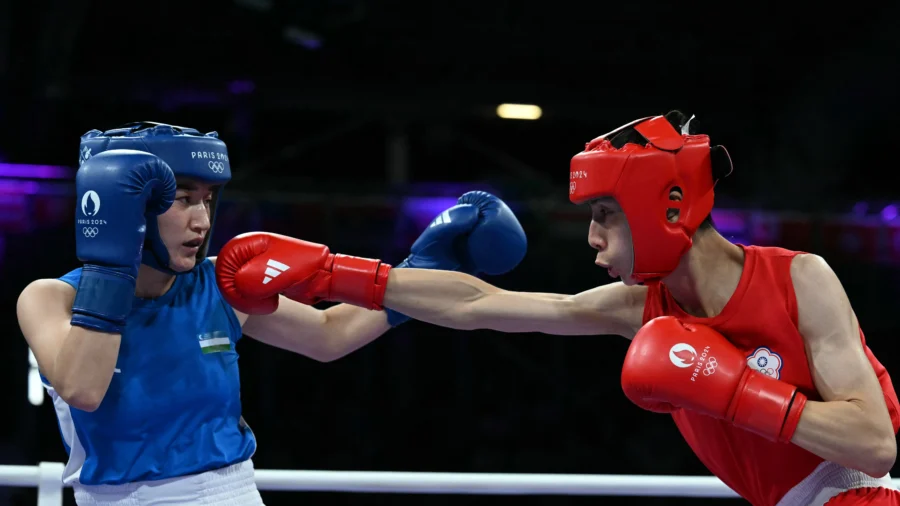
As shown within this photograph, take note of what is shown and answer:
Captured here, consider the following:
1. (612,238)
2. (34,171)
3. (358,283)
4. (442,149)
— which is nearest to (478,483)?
(358,283)

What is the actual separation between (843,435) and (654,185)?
579 millimetres

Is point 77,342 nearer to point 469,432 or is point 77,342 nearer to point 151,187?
→ point 151,187

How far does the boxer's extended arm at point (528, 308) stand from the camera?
2.14m

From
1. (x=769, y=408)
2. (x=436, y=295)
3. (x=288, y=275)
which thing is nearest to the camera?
(x=769, y=408)

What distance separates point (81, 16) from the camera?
22.1 feet

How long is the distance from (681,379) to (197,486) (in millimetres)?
963

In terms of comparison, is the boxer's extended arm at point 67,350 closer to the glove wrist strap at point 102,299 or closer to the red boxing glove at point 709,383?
the glove wrist strap at point 102,299

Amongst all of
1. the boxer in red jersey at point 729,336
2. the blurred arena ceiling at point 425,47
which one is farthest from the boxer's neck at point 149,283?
the blurred arena ceiling at point 425,47

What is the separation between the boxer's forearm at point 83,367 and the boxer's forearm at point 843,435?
4.20 ft

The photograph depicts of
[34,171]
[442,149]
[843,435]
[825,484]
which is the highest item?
[442,149]

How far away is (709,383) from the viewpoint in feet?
5.76

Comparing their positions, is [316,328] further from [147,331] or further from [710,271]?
[710,271]

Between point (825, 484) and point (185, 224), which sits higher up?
point (185, 224)

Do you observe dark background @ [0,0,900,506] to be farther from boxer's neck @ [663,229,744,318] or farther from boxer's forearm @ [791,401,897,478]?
boxer's forearm @ [791,401,897,478]
